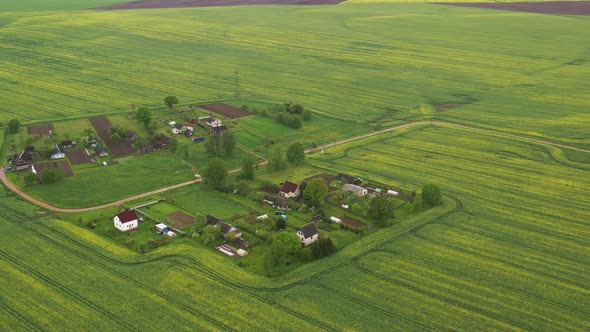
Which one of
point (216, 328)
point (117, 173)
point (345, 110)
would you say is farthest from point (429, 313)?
point (345, 110)

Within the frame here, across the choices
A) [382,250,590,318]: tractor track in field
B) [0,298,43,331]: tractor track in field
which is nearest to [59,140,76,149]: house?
[0,298,43,331]: tractor track in field

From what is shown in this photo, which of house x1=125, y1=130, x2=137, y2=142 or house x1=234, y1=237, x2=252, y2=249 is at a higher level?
house x1=125, y1=130, x2=137, y2=142

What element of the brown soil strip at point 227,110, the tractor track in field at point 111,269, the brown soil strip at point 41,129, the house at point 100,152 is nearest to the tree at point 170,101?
the brown soil strip at point 227,110

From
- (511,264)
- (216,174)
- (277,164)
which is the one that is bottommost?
(511,264)

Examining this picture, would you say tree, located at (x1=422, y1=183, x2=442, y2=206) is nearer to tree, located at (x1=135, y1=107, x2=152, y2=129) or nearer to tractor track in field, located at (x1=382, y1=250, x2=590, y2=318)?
tractor track in field, located at (x1=382, y1=250, x2=590, y2=318)

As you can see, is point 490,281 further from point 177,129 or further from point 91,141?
point 91,141

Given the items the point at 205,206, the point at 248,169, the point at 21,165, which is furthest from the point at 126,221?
the point at 21,165
